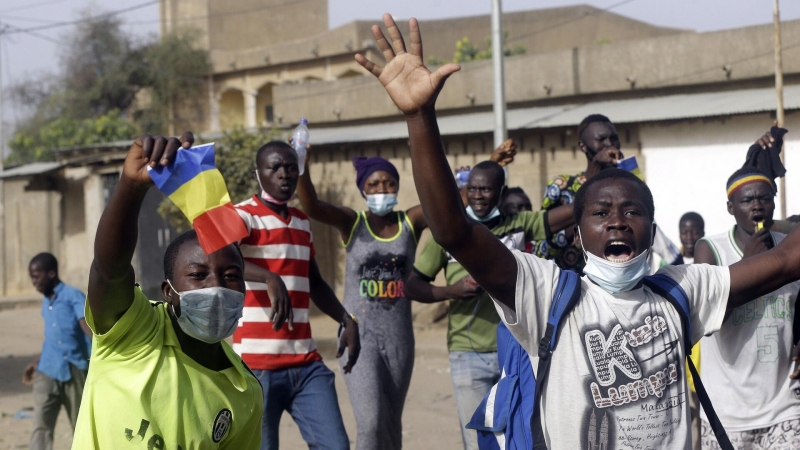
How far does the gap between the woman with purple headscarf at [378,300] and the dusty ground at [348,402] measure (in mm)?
2074

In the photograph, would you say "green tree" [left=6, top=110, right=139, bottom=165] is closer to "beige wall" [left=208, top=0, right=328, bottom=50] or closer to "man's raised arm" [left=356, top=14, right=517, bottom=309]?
"beige wall" [left=208, top=0, right=328, bottom=50]

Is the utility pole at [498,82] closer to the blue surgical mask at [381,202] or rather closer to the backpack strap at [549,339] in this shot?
the blue surgical mask at [381,202]

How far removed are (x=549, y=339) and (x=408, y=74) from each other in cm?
91

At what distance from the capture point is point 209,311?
124 inches

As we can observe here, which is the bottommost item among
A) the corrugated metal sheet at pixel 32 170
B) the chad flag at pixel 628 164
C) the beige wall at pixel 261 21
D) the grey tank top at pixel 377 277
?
the grey tank top at pixel 377 277

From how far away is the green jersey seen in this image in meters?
5.49

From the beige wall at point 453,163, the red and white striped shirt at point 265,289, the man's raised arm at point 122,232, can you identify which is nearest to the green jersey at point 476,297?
the red and white striped shirt at point 265,289

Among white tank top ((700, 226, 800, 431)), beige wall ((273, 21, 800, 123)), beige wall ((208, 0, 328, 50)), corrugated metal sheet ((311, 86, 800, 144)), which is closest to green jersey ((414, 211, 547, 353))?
white tank top ((700, 226, 800, 431))

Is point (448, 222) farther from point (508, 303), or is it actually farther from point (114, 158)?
point (114, 158)

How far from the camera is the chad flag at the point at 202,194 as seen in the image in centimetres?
272

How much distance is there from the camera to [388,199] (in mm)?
5996

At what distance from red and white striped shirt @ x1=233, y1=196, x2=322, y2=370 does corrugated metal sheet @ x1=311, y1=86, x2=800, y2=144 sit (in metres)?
8.26

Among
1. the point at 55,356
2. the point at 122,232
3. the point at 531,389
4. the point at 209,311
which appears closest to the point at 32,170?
the point at 55,356

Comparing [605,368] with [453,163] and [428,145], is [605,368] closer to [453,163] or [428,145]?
[428,145]
